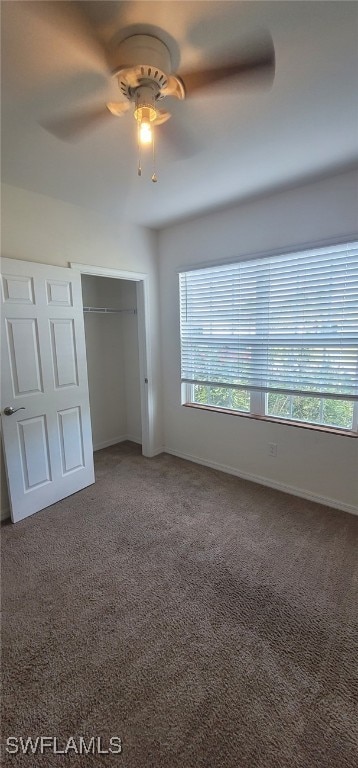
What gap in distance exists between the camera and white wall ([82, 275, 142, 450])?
4.04 metres

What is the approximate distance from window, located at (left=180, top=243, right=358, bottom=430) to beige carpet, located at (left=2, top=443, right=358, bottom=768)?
37.2 inches

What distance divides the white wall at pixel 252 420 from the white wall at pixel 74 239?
0.15 m

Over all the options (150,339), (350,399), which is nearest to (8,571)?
(150,339)

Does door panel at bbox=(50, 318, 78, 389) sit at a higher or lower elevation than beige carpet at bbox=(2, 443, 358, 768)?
higher

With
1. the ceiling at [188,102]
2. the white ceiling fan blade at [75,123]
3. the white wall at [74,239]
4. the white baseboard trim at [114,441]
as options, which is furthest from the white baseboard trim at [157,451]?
the white ceiling fan blade at [75,123]

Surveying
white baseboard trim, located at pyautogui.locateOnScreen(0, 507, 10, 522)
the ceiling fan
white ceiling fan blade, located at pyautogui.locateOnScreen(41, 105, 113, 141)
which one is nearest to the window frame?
white baseboard trim, located at pyautogui.locateOnScreen(0, 507, 10, 522)

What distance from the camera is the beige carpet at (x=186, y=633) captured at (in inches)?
47.8

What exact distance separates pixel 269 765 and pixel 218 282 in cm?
313

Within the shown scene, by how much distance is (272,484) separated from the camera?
9.93ft

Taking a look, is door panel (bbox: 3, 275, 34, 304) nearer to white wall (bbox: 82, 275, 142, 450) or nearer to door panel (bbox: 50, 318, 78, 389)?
door panel (bbox: 50, 318, 78, 389)

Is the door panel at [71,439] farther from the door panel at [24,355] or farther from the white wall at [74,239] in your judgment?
the white wall at [74,239]

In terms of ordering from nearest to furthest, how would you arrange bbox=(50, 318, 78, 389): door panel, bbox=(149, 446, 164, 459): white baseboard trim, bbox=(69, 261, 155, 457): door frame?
bbox=(50, 318, 78, 389): door panel → bbox=(69, 261, 155, 457): door frame → bbox=(149, 446, 164, 459): white baseboard trim

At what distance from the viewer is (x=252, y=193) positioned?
264 centimetres

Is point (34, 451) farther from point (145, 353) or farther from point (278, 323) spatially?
point (278, 323)
